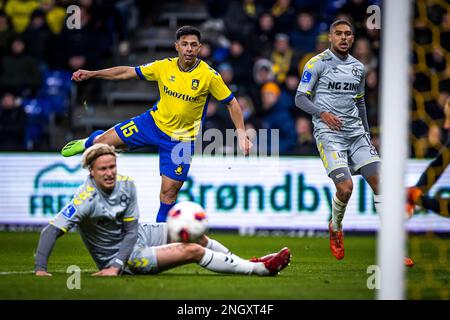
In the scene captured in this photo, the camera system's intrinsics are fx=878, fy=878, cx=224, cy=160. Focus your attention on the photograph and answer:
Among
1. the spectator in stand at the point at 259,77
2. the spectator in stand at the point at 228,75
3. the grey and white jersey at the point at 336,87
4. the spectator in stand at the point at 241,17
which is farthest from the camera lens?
the spectator in stand at the point at 241,17

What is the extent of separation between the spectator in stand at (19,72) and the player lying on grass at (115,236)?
31.0 feet

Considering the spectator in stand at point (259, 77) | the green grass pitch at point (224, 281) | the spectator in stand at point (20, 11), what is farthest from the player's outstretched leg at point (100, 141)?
the spectator in stand at point (20, 11)

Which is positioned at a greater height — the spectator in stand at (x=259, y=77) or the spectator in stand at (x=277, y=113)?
the spectator in stand at (x=259, y=77)

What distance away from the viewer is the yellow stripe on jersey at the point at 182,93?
9.55 metres

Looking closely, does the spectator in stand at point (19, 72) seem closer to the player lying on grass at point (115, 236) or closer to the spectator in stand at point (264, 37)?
the spectator in stand at point (264, 37)

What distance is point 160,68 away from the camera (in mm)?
9664

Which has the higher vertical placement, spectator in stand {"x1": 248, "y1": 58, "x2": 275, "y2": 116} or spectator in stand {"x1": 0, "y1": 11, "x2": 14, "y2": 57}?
spectator in stand {"x1": 0, "y1": 11, "x2": 14, "y2": 57}

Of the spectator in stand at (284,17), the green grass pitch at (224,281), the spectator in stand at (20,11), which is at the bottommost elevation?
the green grass pitch at (224,281)

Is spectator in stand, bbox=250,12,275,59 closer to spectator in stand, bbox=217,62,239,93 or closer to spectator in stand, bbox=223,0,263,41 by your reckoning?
spectator in stand, bbox=223,0,263,41

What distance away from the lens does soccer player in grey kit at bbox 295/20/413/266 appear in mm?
9055

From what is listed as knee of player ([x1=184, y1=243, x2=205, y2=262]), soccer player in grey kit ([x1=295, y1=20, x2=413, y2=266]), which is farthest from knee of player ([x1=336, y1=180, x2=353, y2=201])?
knee of player ([x1=184, y1=243, x2=205, y2=262])

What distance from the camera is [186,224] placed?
737 centimetres

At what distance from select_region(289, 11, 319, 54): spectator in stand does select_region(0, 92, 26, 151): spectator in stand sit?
5.14m
